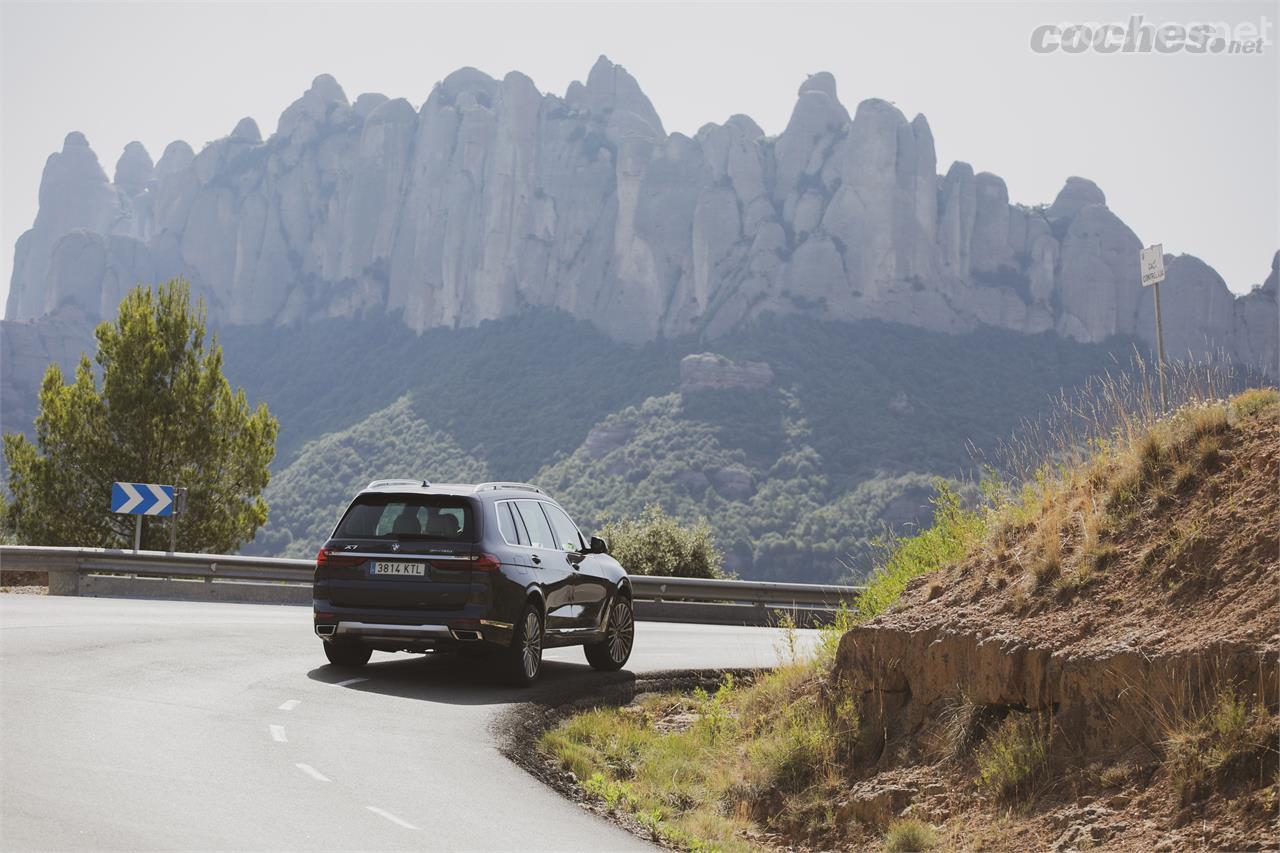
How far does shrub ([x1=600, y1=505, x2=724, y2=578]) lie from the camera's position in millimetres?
25172

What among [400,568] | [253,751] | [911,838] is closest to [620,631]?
[400,568]

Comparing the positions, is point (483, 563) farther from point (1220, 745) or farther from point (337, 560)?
point (1220, 745)

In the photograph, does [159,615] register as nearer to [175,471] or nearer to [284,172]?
[175,471]

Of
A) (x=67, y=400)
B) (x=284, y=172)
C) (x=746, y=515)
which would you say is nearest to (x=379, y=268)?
(x=284, y=172)

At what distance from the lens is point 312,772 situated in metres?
7.32

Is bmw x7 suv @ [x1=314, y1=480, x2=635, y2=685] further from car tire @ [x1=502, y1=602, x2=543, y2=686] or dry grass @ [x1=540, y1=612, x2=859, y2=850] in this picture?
dry grass @ [x1=540, y1=612, x2=859, y2=850]

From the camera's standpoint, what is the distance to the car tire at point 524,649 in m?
11.1

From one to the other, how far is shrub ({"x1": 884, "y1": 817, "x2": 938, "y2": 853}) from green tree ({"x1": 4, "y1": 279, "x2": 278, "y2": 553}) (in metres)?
24.6

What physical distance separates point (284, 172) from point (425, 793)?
7504 inches

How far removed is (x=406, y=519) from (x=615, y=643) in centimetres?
307

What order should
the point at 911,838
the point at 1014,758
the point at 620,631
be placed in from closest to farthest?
the point at 911,838 → the point at 1014,758 → the point at 620,631

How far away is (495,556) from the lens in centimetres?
1081

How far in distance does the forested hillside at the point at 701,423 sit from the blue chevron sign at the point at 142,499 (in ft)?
191

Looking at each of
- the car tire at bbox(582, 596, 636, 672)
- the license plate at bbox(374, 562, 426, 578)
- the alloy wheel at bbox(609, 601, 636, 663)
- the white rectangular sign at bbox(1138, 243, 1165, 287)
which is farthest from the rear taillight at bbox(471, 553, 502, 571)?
the white rectangular sign at bbox(1138, 243, 1165, 287)
